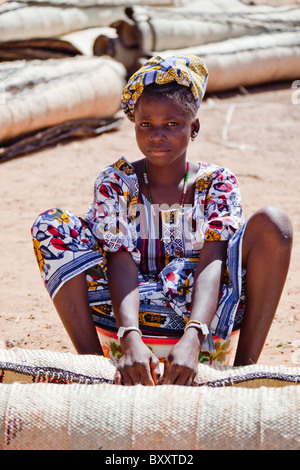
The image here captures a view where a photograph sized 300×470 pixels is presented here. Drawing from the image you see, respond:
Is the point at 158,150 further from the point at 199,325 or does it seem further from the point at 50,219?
the point at 199,325

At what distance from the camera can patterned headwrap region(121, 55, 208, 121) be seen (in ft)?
8.18

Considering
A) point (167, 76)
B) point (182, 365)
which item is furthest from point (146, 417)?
point (167, 76)

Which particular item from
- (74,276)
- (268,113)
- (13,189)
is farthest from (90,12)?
(74,276)

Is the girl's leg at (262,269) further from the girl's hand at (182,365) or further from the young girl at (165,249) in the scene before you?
the girl's hand at (182,365)

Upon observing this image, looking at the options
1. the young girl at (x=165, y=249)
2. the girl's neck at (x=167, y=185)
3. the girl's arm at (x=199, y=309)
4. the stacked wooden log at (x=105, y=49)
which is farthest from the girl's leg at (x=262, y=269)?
the stacked wooden log at (x=105, y=49)

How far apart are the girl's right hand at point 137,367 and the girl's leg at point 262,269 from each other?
45 cm

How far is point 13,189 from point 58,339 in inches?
98.8

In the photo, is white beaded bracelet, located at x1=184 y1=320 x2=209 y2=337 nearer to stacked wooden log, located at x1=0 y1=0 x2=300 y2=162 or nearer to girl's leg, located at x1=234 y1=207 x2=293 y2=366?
girl's leg, located at x1=234 y1=207 x2=293 y2=366

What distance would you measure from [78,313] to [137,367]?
0.44 m

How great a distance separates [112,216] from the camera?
2.54 meters

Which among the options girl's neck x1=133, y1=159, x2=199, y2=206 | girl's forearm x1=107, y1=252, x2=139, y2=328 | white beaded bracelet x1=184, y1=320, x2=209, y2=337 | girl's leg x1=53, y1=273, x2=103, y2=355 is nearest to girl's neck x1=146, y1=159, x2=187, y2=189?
girl's neck x1=133, y1=159, x2=199, y2=206
